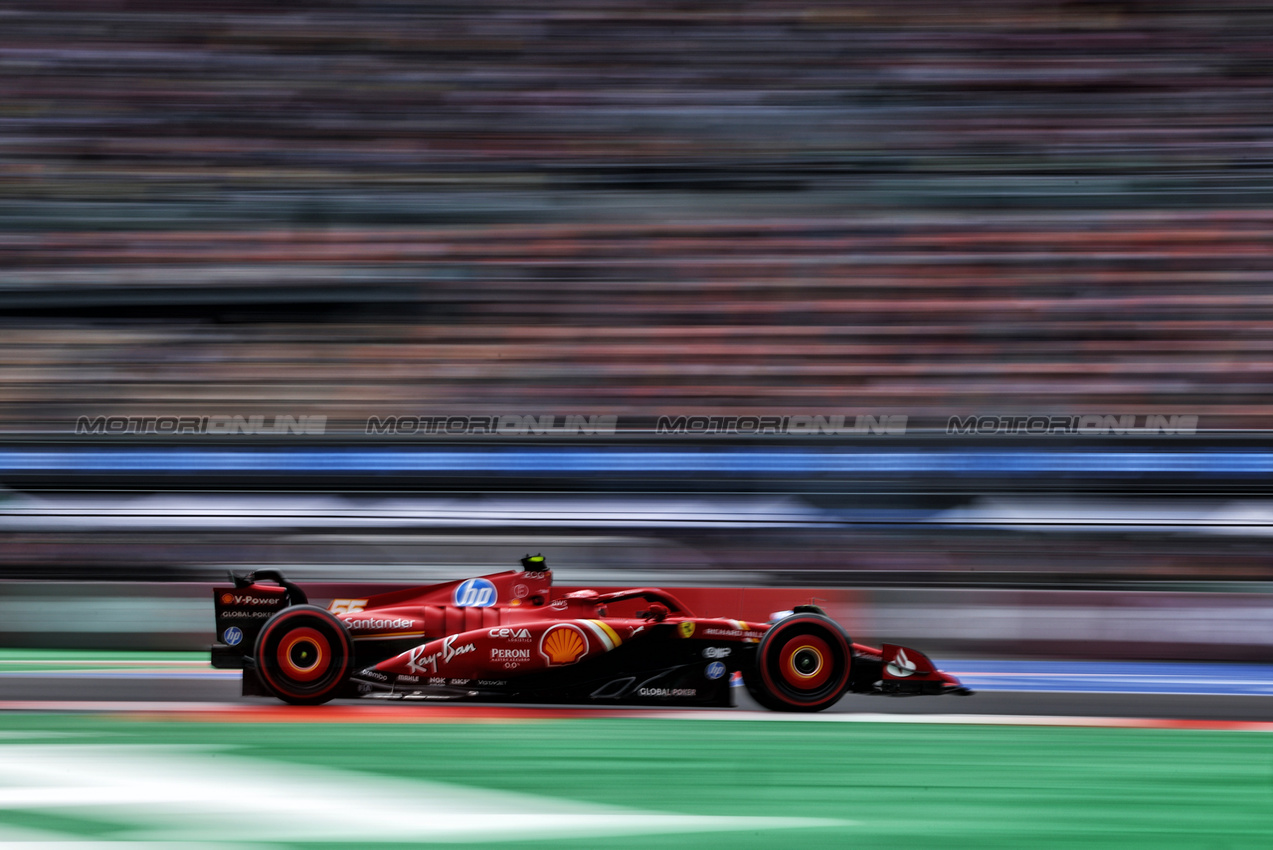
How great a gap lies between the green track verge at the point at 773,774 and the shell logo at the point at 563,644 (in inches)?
9.0

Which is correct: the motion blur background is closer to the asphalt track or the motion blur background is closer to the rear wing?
the asphalt track

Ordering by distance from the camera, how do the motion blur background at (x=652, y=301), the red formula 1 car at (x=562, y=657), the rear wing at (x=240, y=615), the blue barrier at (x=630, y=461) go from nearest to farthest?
the red formula 1 car at (x=562, y=657), the rear wing at (x=240, y=615), the motion blur background at (x=652, y=301), the blue barrier at (x=630, y=461)

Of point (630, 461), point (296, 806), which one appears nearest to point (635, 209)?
point (630, 461)

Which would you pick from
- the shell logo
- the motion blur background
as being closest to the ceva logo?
the shell logo

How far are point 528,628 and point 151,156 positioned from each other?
681cm

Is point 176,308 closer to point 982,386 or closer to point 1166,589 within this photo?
point 982,386

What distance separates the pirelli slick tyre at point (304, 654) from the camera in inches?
177

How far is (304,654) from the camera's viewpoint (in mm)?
4535

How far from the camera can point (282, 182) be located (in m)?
9.48

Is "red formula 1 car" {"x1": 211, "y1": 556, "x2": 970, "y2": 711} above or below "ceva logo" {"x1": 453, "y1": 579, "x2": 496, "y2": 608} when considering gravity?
below

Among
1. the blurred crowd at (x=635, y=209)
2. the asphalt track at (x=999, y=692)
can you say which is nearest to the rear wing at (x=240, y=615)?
the asphalt track at (x=999, y=692)

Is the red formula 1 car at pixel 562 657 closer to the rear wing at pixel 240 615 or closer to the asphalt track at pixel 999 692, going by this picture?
the rear wing at pixel 240 615

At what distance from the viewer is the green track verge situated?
2895mm

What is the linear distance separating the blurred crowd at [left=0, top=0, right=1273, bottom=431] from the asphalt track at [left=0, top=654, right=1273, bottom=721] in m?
2.60
